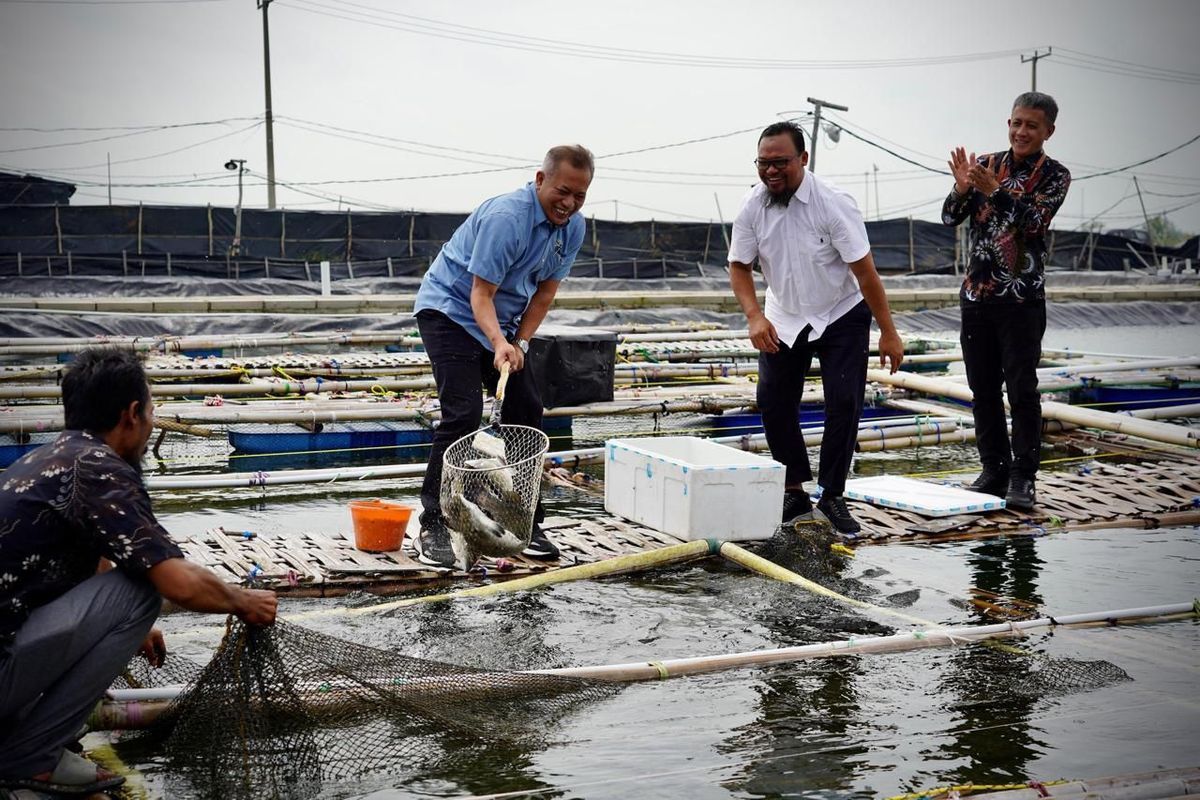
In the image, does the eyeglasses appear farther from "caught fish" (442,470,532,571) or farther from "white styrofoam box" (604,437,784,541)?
"caught fish" (442,470,532,571)

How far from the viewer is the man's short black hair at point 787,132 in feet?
19.1

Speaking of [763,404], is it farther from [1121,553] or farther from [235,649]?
[235,649]

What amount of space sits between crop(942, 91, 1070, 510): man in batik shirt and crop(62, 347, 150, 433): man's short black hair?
459 cm

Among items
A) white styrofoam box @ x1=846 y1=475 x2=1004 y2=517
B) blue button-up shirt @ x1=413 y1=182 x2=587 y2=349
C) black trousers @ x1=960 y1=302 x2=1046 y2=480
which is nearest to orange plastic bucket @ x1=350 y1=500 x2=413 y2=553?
blue button-up shirt @ x1=413 y1=182 x2=587 y2=349

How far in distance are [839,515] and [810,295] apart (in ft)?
3.83

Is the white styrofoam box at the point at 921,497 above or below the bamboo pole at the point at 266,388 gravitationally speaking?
below

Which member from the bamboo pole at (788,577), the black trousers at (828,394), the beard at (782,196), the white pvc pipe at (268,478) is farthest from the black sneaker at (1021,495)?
the white pvc pipe at (268,478)

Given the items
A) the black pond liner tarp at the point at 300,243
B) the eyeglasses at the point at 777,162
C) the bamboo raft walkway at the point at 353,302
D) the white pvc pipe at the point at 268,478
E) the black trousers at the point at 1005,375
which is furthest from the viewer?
the black pond liner tarp at the point at 300,243

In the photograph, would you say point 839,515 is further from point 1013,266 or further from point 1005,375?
point 1013,266

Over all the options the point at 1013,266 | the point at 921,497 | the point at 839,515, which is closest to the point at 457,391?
the point at 839,515

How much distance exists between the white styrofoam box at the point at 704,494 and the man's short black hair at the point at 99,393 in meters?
3.20

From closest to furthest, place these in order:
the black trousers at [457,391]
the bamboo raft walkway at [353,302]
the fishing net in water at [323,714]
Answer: the fishing net in water at [323,714] < the black trousers at [457,391] < the bamboo raft walkway at [353,302]

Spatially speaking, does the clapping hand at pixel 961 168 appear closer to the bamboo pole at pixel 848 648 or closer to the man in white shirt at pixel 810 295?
the man in white shirt at pixel 810 295

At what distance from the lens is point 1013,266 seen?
6.49 metres
